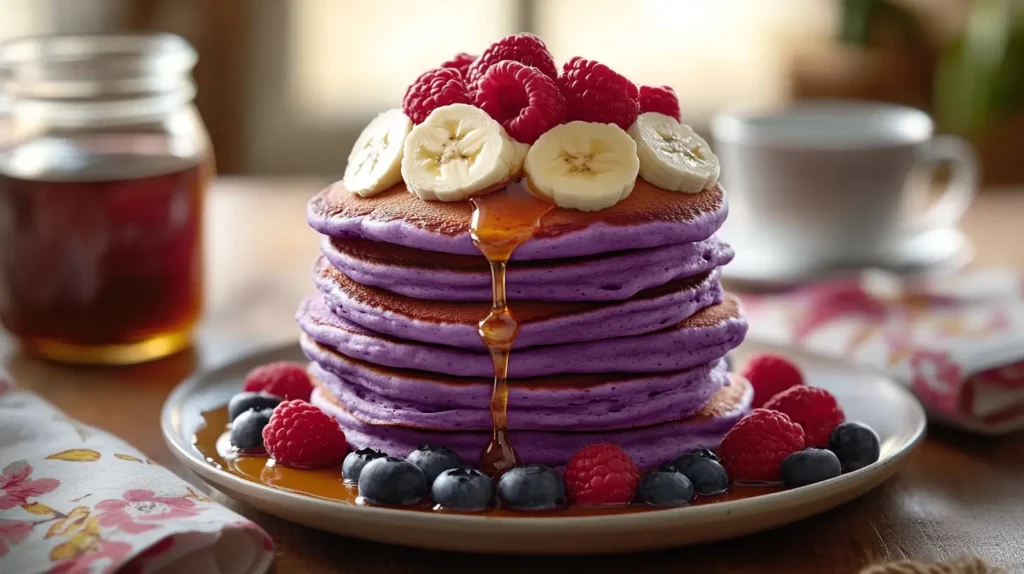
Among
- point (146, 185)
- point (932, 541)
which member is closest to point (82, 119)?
point (146, 185)

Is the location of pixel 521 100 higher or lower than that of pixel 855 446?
higher

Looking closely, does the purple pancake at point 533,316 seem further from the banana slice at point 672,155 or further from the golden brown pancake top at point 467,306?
the banana slice at point 672,155

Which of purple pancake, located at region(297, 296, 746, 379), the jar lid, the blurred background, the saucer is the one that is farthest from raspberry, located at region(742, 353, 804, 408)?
the blurred background

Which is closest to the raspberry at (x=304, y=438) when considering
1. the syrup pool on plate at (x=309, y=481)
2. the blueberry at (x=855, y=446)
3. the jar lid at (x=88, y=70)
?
the syrup pool on plate at (x=309, y=481)

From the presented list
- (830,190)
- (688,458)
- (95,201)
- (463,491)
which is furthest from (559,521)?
(830,190)

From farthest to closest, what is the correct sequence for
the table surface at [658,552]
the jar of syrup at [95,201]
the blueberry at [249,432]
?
the jar of syrup at [95,201] < the blueberry at [249,432] < the table surface at [658,552]

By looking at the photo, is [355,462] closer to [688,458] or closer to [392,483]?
[392,483]
